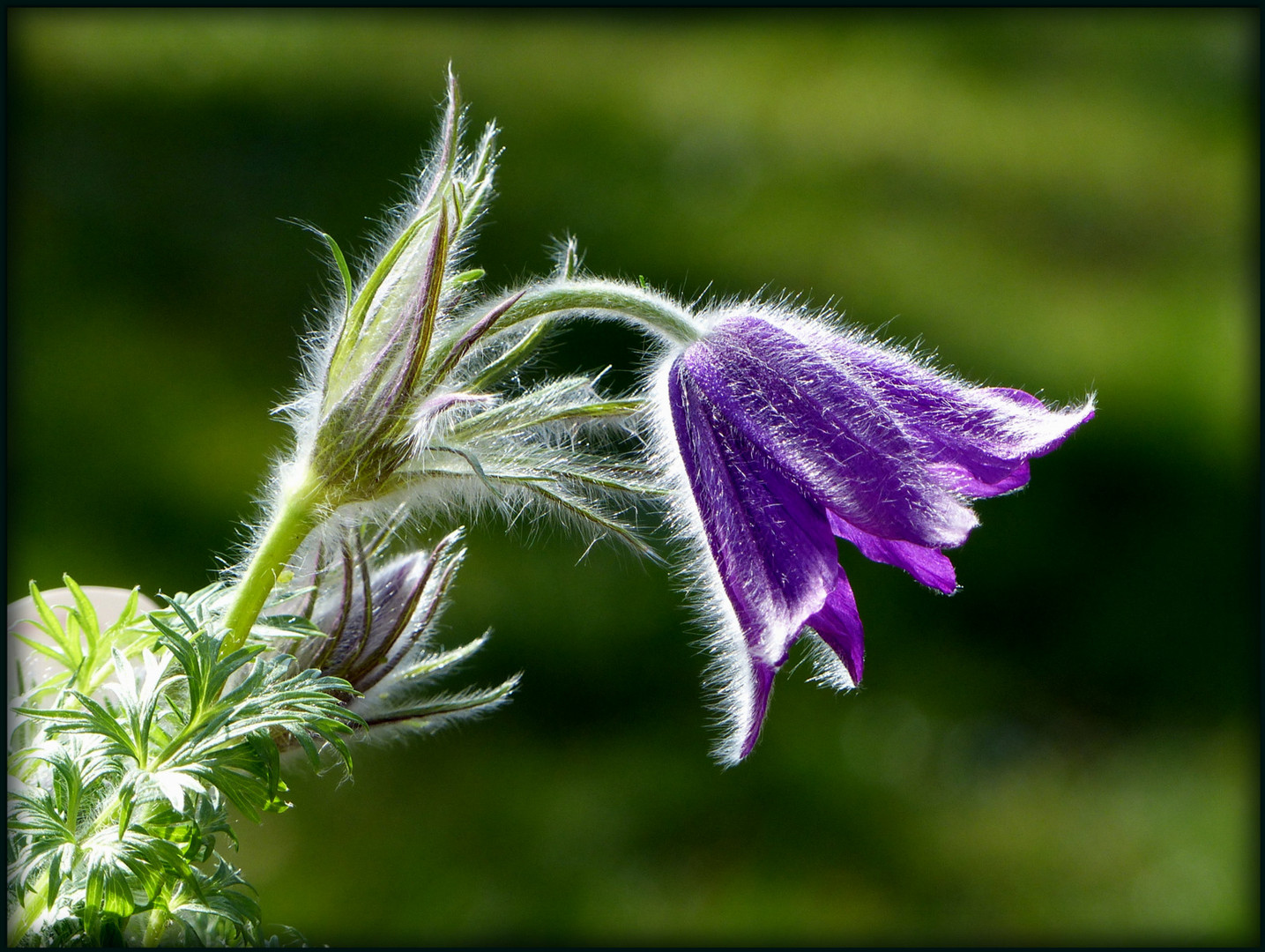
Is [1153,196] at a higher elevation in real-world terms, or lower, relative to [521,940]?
higher

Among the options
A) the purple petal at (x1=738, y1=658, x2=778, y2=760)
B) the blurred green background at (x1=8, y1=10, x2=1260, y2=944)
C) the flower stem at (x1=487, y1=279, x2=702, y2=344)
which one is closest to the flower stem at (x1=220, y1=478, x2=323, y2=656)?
the flower stem at (x1=487, y1=279, x2=702, y2=344)

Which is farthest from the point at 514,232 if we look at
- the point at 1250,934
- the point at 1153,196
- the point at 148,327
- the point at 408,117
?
the point at 1250,934

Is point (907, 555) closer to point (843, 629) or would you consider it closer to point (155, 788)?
point (843, 629)

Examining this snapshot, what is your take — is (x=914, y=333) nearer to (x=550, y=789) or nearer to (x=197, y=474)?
(x=550, y=789)

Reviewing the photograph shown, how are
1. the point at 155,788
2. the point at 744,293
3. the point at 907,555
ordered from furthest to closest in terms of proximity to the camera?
the point at 744,293
the point at 907,555
the point at 155,788

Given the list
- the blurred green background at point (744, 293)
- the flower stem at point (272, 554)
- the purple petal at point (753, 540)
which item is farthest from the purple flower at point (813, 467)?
the blurred green background at point (744, 293)

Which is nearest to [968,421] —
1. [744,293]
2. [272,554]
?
[272,554]
